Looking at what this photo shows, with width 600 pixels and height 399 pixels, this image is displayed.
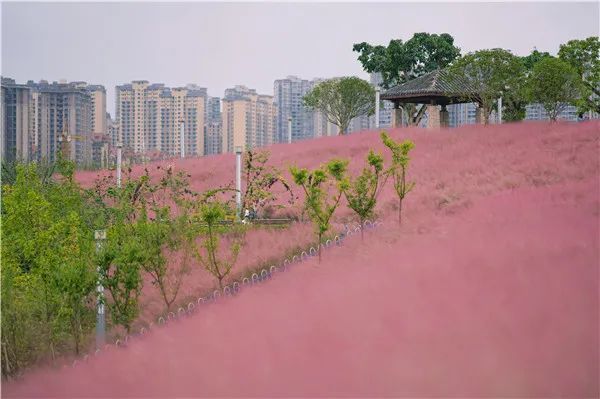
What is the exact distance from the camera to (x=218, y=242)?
52.7ft

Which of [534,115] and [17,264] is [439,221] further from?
[534,115]

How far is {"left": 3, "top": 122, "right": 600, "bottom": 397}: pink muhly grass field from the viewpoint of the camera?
657cm

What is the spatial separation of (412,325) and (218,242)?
9031mm

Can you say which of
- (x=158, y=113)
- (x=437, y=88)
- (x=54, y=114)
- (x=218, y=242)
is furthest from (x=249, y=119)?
(x=218, y=242)

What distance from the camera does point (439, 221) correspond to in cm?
1405

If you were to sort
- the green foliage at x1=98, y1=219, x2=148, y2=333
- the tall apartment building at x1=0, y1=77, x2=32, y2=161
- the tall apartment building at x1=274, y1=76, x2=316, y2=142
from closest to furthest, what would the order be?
the green foliage at x1=98, y1=219, x2=148, y2=333, the tall apartment building at x1=0, y1=77, x2=32, y2=161, the tall apartment building at x1=274, y1=76, x2=316, y2=142

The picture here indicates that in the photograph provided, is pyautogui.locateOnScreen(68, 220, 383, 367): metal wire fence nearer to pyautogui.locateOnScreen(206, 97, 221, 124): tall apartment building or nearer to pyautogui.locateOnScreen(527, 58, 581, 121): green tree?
pyautogui.locateOnScreen(527, 58, 581, 121): green tree

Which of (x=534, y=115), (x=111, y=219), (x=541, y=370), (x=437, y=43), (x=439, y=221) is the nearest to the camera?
(x=541, y=370)

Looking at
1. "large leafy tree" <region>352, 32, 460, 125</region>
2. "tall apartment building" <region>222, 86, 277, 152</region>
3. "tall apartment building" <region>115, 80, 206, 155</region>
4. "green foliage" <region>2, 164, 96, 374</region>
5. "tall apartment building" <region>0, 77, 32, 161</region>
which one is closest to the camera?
"green foliage" <region>2, 164, 96, 374</region>

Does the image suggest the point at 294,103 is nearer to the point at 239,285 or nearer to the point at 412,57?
the point at 412,57

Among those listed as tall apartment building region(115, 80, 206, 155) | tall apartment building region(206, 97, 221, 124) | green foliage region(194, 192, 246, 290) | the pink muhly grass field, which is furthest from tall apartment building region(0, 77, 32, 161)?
the pink muhly grass field

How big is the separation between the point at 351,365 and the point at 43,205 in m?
10.2

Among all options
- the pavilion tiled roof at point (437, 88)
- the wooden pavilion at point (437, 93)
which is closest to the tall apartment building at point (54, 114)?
the wooden pavilion at point (437, 93)

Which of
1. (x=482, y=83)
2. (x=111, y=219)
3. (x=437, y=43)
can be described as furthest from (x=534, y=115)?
(x=111, y=219)
